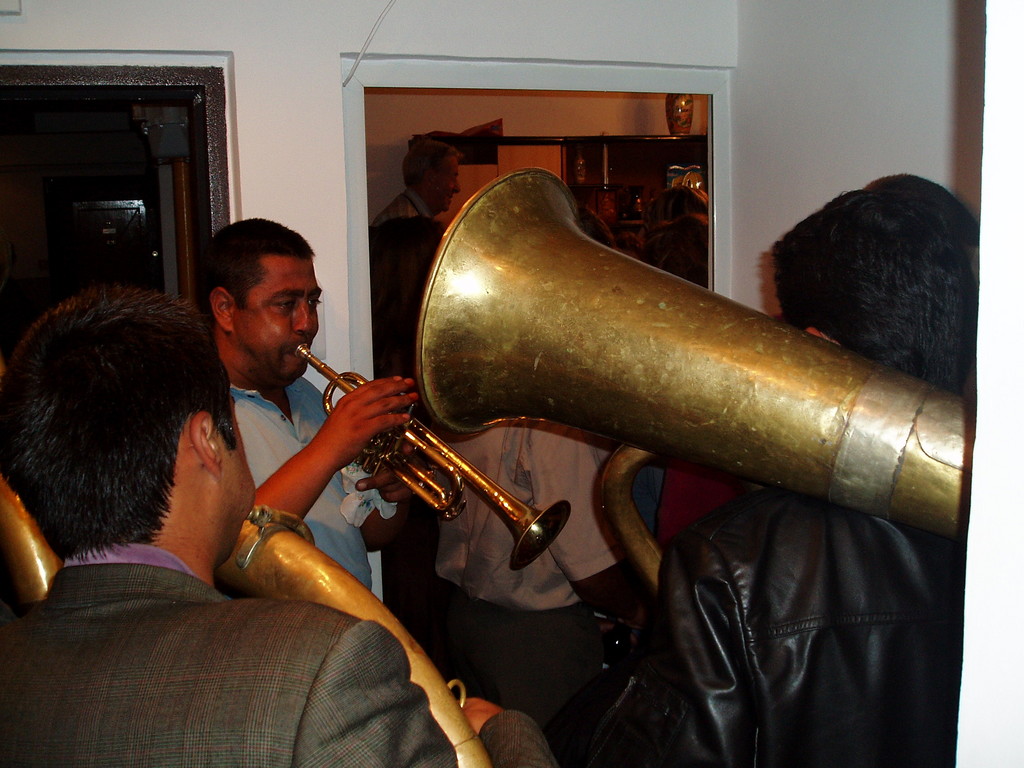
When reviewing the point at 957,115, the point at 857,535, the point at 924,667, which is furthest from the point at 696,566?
the point at 957,115

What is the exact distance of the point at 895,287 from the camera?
1108 millimetres

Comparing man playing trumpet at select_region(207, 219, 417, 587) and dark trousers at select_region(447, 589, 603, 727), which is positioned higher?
man playing trumpet at select_region(207, 219, 417, 587)

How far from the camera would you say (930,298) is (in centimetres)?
110

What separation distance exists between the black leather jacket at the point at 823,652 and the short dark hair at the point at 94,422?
0.69 m

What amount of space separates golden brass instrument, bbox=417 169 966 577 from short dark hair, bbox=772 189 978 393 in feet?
0.45

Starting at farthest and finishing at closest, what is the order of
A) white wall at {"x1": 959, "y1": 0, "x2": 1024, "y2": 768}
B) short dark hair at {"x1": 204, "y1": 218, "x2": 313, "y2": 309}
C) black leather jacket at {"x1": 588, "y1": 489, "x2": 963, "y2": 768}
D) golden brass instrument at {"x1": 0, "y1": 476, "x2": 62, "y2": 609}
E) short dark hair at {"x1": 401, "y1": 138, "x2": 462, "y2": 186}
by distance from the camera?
short dark hair at {"x1": 401, "y1": 138, "x2": 462, "y2": 186} → short dark hair at {"x1": 204, "y1": 218, "x2": 313, "y2": 309} → golden brass instrument at {"x1": 0, "y1": 476, "x2": 62, "y2": 609} → black leather jacket at {"x1": 588, "y1": 489, "x2": 963, "y2": 768} → white wall at {"x1": 959, "y1": 0, "x2": 1024, "y2": 768}

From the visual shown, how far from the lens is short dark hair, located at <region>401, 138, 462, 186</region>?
397cm

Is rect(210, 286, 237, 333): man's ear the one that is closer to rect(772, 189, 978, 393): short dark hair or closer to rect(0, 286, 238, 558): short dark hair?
rect(0, 286, 238, 558): short dark hair

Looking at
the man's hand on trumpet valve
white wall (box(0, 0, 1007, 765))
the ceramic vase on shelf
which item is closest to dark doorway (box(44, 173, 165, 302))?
white wall (box(0, 0, 1007, 765))

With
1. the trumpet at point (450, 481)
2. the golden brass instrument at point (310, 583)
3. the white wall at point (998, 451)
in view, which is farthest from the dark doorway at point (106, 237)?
the white wall at point (998, 451)

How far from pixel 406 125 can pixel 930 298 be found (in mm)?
4003

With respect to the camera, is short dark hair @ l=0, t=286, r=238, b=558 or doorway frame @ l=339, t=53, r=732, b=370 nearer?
short dark hair @ l=0, t=286, r=238, b=558

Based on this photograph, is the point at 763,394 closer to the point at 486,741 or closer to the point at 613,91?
the point at 486,741

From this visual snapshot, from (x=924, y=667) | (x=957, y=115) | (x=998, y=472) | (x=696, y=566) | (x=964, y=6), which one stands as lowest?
(x=924, y=667)
